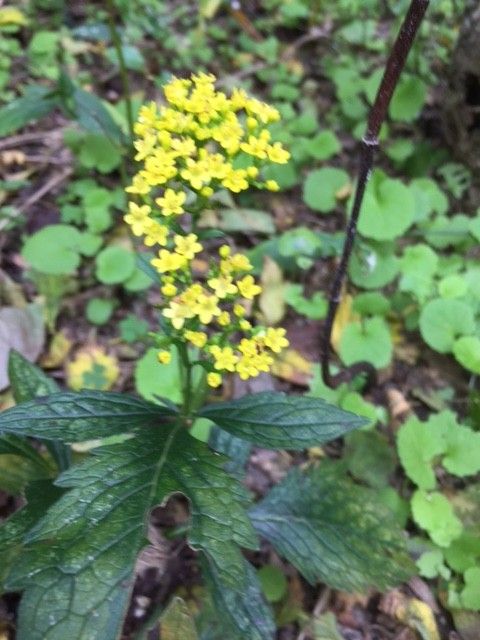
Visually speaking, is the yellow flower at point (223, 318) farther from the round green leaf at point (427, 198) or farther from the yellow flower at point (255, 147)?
the round green leaf at point (427, 198)

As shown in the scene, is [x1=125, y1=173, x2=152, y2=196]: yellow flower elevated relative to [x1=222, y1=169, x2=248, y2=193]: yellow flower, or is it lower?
lower

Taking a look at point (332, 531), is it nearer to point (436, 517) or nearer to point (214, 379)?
point (436, 517)

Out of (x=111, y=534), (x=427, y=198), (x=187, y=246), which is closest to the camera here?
(x=111, y=534)

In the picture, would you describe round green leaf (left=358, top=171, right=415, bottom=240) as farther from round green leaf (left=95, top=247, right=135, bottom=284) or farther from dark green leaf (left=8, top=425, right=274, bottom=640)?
dark green leaf (left=8, top=425, right=274, bottom=640)

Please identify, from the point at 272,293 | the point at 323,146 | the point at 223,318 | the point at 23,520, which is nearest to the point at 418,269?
the point at 272,293

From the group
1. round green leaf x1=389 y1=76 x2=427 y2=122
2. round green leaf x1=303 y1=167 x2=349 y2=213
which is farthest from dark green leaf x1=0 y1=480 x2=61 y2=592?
round green leaf x1=389 y1=76 x2=427 y2=122

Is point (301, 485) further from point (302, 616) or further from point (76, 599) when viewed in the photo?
point (76, 599)
